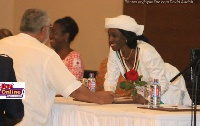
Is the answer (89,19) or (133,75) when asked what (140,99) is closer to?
(133,75)

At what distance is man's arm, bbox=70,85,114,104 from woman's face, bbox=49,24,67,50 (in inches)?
61.0

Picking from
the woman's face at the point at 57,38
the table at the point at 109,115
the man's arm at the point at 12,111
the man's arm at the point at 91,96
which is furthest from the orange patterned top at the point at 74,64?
the man's arm at the point at 12,111

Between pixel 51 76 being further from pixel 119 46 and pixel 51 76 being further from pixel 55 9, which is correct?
pixel 55 9

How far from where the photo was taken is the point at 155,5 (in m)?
7.55

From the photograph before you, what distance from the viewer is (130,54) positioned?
4988mm

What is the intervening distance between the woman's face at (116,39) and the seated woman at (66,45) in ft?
3.64

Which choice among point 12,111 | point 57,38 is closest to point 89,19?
point 57,38

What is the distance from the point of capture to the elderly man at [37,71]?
167 inches

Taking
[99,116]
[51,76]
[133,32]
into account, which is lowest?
[99,116]

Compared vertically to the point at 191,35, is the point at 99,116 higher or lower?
lower

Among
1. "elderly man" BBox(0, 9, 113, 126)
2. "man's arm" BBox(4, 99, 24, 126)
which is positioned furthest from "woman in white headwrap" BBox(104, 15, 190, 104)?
"man's arm" BBox(4, 99, 24, 126)

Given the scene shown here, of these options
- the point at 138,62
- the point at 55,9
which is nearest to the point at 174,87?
the point at 138,62

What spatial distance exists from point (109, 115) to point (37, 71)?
2.06 ft

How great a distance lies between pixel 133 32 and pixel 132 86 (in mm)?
651
